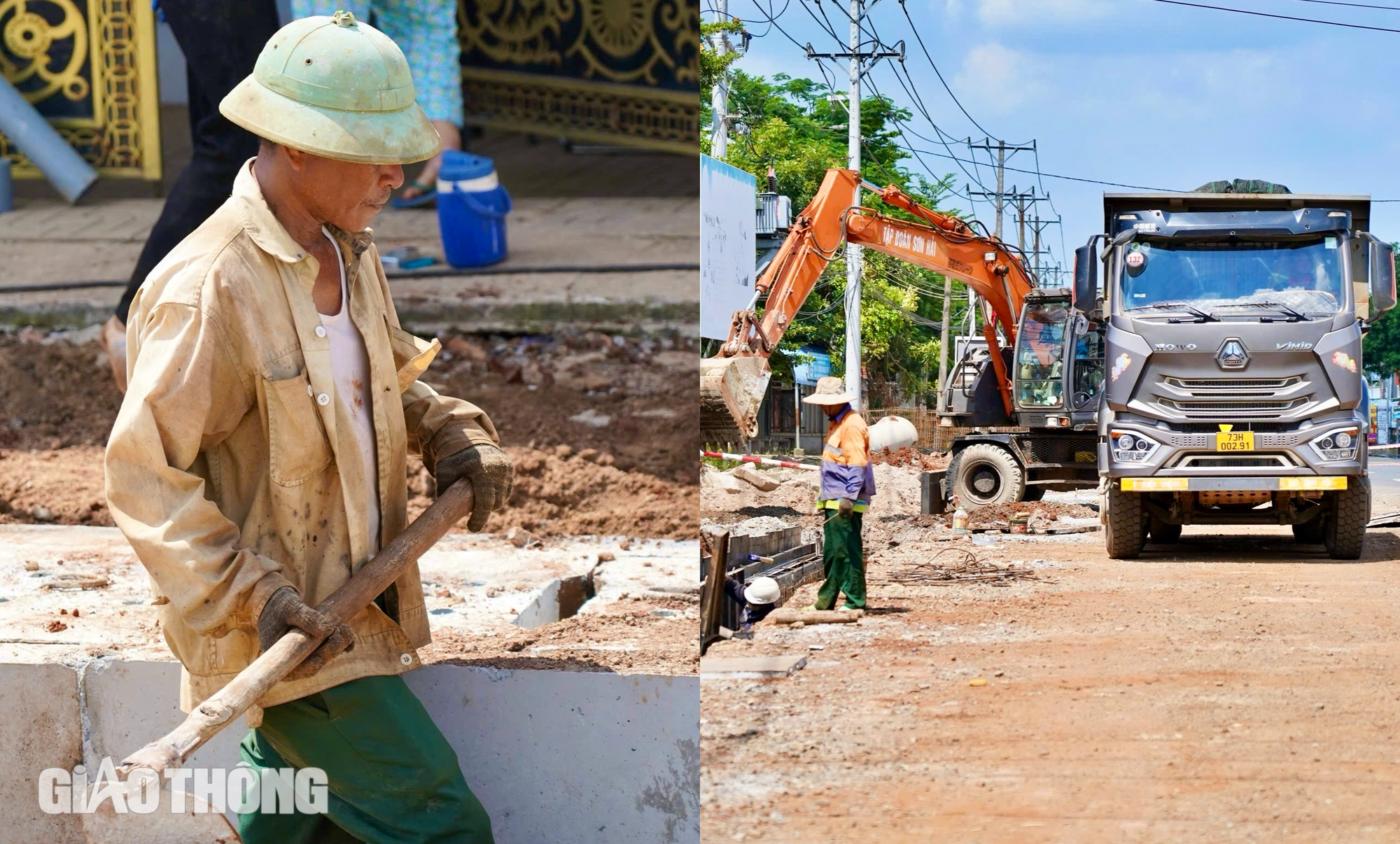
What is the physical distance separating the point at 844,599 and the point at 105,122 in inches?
180

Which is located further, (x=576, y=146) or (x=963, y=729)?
(x=576, y=146)

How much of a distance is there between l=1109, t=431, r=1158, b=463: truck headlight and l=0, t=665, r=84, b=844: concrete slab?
20.1ft

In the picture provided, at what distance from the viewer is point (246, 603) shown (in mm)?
2248

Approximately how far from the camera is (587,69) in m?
6.97

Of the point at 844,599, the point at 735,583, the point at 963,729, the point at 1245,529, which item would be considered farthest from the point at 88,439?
the point at 1245,529

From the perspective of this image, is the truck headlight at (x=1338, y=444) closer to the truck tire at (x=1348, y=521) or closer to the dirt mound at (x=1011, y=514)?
the truck tire at (x=1348, y=521)

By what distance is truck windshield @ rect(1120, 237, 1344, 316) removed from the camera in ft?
24.7

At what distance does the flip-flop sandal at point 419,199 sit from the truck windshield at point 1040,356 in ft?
19.4

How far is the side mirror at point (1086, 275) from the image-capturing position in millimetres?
7699

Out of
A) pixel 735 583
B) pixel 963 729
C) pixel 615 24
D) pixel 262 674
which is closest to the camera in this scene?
pixel 262 674

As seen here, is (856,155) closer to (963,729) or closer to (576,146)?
(576,146)

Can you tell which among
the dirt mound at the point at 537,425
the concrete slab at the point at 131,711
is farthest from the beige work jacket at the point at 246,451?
the dirt mound at the point at 537,425

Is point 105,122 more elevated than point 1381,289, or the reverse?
point 105,122

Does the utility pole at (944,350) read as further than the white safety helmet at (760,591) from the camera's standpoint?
Yes
